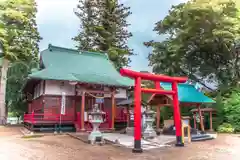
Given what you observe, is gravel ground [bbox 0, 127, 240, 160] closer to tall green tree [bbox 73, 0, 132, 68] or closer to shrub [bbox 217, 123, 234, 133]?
shrub [bbox 217, 123, 234, 133]

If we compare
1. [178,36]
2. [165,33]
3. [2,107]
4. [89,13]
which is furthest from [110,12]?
[2,107]

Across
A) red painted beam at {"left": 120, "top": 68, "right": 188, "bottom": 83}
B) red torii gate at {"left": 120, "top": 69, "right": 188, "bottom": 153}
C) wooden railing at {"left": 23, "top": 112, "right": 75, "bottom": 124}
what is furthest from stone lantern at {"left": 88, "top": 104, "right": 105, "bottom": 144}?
wooden railing at {"left": 23, "top": 112, "right": 75, "bottom": 124}

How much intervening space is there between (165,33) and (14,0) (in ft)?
53.5

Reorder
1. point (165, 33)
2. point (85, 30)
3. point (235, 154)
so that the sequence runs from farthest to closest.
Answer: point (85, 30) → point (165, 33) → point (235, 154)

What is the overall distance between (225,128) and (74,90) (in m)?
11.4

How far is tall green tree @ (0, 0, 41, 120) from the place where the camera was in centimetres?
2368

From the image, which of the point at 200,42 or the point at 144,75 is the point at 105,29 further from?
the point at 144,75

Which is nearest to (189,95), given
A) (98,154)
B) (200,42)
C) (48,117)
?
(200,42)

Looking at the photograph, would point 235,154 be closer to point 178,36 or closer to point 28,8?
point 178,36

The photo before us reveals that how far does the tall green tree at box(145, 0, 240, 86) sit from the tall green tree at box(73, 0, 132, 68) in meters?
5.19

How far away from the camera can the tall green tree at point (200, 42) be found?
18.1 metres

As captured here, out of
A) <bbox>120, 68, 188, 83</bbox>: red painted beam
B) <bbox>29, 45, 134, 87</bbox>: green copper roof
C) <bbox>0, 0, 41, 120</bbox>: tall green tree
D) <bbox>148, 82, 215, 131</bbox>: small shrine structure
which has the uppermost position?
<bbox>0, 0, 41, 120</bbox>: tall green tree

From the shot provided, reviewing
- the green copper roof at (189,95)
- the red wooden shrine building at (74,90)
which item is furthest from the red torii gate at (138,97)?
the red wooden shrine building at (74,90)

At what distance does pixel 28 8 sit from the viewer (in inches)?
1001
